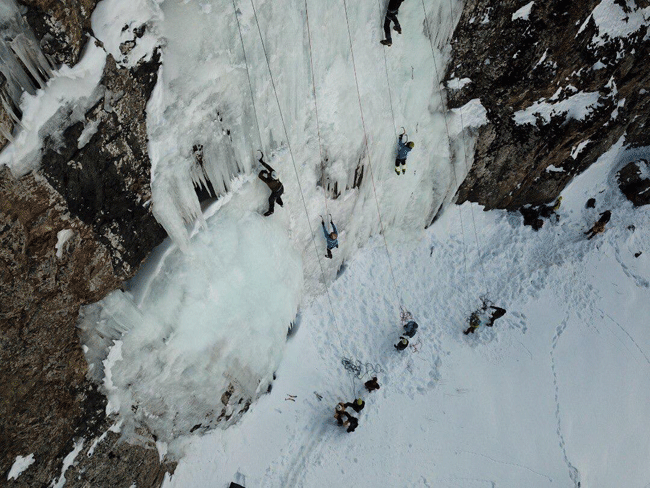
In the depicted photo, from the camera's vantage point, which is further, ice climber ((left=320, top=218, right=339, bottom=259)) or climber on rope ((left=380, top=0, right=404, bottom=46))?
ice climber ((left=320, top=218, right=339, bottom=259))

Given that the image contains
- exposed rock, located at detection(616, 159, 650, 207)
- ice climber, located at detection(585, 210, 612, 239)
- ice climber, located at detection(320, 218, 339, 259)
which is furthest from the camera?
exposed rock, located at detection(616, 159, 650, 207)

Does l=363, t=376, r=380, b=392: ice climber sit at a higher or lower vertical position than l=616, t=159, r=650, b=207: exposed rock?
higher

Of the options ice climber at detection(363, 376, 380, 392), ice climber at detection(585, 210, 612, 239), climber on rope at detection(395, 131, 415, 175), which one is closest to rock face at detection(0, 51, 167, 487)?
climber on rope at detection(395, 131, 415, 175)

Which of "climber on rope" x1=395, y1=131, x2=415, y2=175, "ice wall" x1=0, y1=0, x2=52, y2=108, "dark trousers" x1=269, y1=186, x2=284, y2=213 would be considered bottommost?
"climber on rope" x1=395, y1=131, x2=415, y2=175

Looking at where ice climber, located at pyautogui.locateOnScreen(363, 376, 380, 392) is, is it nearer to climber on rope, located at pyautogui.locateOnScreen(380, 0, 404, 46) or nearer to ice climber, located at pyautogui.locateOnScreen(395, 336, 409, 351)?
ice climber, located at pyautogui.locateOnScreen(395, 336, 409, 351)

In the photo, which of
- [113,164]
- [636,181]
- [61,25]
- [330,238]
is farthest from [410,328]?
[61,25]

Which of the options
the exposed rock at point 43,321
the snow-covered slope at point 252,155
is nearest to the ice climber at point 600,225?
the snow-covered slope at point 252,155

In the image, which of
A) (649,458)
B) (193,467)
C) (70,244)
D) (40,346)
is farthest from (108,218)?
(649,458)
